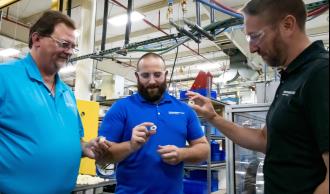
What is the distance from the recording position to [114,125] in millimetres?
1633

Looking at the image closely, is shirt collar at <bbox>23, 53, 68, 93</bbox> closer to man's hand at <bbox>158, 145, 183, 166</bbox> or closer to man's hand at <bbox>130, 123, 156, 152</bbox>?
man's hand at <bbox>130, 123, 156, 152</bbox>

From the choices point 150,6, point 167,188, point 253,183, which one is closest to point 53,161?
point 167,188

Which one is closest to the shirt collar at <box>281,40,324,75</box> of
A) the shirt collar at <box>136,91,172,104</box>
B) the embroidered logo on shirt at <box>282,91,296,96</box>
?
the embroidered logo on shirt at <box>282,91,296,96</box>

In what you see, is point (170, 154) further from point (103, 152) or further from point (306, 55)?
point (306, 55)

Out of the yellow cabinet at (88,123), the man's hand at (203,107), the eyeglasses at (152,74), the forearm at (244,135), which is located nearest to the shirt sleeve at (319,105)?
the forearm at (244,135)

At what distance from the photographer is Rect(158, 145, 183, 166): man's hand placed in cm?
150

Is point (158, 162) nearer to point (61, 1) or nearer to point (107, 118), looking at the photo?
point (107, 118)

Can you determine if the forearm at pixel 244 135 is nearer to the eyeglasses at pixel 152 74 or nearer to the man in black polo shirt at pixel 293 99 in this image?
the man in black polo shirt at pixel 293 99

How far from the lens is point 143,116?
1.68 metres

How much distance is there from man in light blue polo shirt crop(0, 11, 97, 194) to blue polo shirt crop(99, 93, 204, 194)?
8.2 inches

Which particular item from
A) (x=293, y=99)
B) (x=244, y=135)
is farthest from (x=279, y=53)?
(x=244, y=135)

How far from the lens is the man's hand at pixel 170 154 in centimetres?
150

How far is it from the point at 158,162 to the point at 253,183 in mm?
1036

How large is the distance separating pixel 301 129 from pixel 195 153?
0.80 meters
